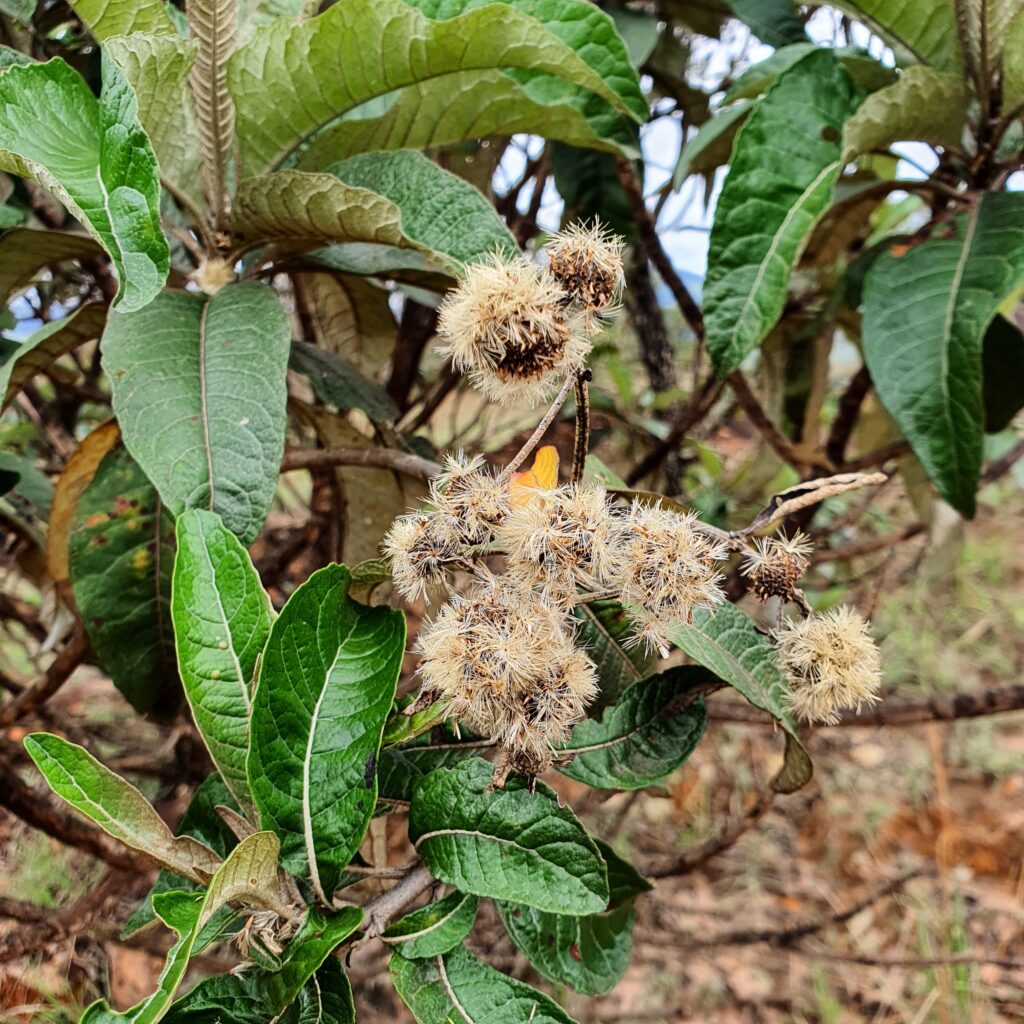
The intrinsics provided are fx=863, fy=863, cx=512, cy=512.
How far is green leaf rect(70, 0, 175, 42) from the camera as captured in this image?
0.71m

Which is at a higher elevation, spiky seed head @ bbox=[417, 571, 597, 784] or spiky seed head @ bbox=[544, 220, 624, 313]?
spiky seed head @ bbox=[544, 220, 624, 313]

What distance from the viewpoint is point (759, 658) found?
627 mm

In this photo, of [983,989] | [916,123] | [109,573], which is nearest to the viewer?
[109,573]

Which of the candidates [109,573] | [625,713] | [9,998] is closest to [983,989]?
[625,713]

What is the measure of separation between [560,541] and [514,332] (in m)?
0.13

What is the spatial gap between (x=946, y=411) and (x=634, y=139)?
43cm

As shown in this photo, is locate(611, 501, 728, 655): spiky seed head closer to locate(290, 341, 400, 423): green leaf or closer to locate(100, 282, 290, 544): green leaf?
locate(100, 282, 290, 544): green leaf

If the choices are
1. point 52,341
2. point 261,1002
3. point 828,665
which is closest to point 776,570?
point 828,665

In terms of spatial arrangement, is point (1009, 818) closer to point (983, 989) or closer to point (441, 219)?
point (983, 989)

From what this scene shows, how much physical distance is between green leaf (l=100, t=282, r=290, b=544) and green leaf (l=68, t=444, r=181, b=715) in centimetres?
16

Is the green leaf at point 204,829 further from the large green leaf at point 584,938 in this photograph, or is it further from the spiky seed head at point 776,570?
the spiky seed head at point 776,570

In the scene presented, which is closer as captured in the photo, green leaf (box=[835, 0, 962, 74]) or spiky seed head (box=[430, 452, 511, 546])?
spiky seed head (box=[430, 452, 511, 546])

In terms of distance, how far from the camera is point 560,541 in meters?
0.49

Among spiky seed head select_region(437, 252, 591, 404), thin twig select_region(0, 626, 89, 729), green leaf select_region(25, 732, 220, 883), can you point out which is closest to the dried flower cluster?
spiky seed head select_region(437, 252, 591, 404)
